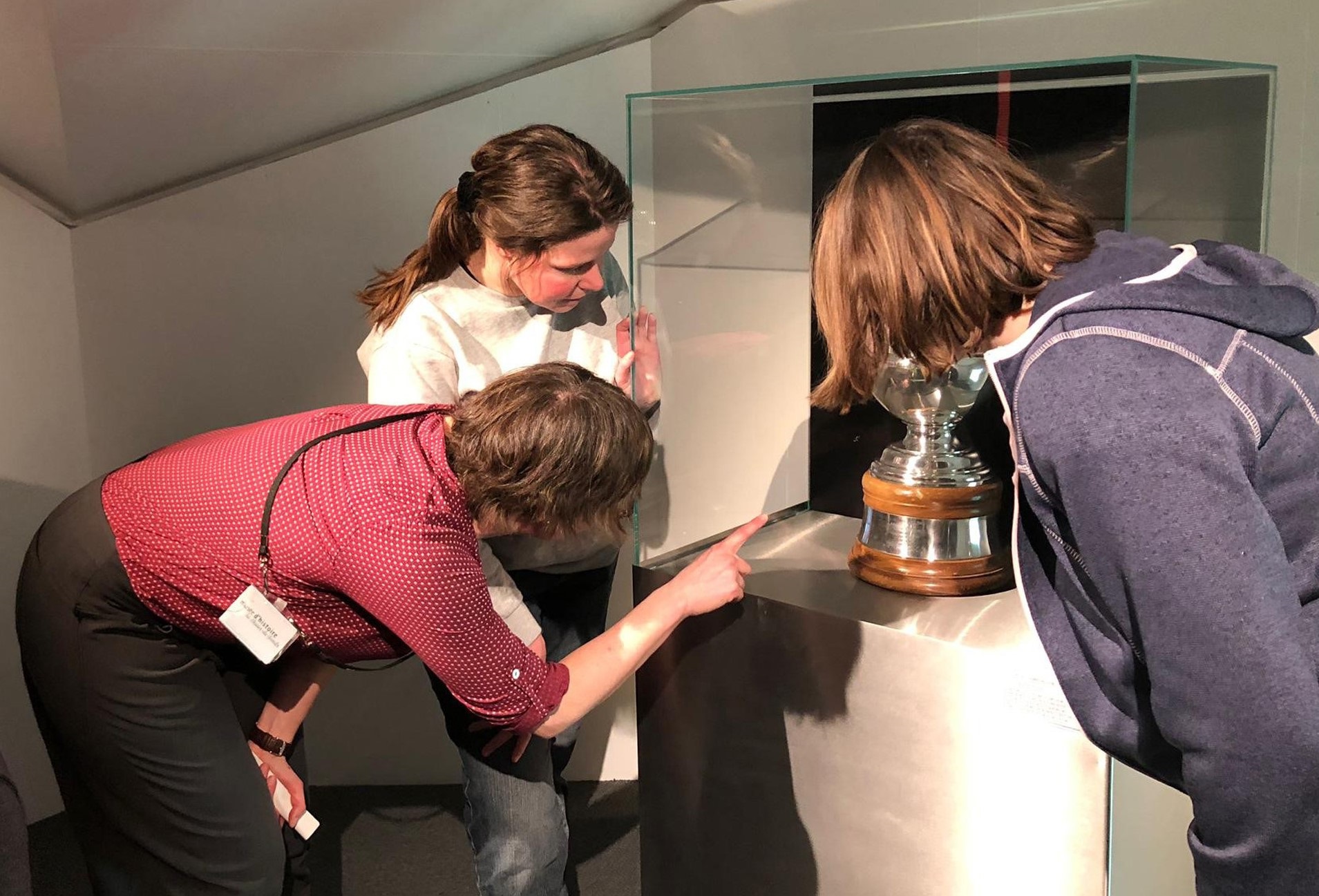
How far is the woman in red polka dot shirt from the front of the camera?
1.09 meters

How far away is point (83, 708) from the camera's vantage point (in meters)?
1.23

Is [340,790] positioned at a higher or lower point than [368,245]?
lower

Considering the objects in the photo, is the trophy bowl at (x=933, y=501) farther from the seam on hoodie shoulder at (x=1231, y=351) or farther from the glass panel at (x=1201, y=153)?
the seam on hoodie shoulder at (x=1231, y=351)

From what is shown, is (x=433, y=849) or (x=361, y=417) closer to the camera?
(x=361, y=417)

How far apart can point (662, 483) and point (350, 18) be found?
0.92 m

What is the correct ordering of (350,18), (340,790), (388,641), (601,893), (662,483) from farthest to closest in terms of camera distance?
(340,790) → (601,893) → (350,18) → (662,483) → (388,641)

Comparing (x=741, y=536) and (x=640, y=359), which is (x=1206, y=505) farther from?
(x=640, y=359)

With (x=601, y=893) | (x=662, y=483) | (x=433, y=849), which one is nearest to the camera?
(x=662, y=483)

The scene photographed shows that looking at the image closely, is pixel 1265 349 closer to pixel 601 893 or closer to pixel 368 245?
pixel 601 893

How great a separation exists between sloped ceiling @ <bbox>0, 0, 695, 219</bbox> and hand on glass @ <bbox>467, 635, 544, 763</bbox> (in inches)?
39.2

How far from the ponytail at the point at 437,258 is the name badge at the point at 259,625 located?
39 centimetres

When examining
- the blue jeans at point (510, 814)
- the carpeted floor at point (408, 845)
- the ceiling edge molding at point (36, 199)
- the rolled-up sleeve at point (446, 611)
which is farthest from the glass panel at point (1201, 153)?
the ceiling edge molding at point (36, 199)

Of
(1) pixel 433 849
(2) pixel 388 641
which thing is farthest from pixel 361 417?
(1) pixel 433 849

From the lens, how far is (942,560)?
1.30m
